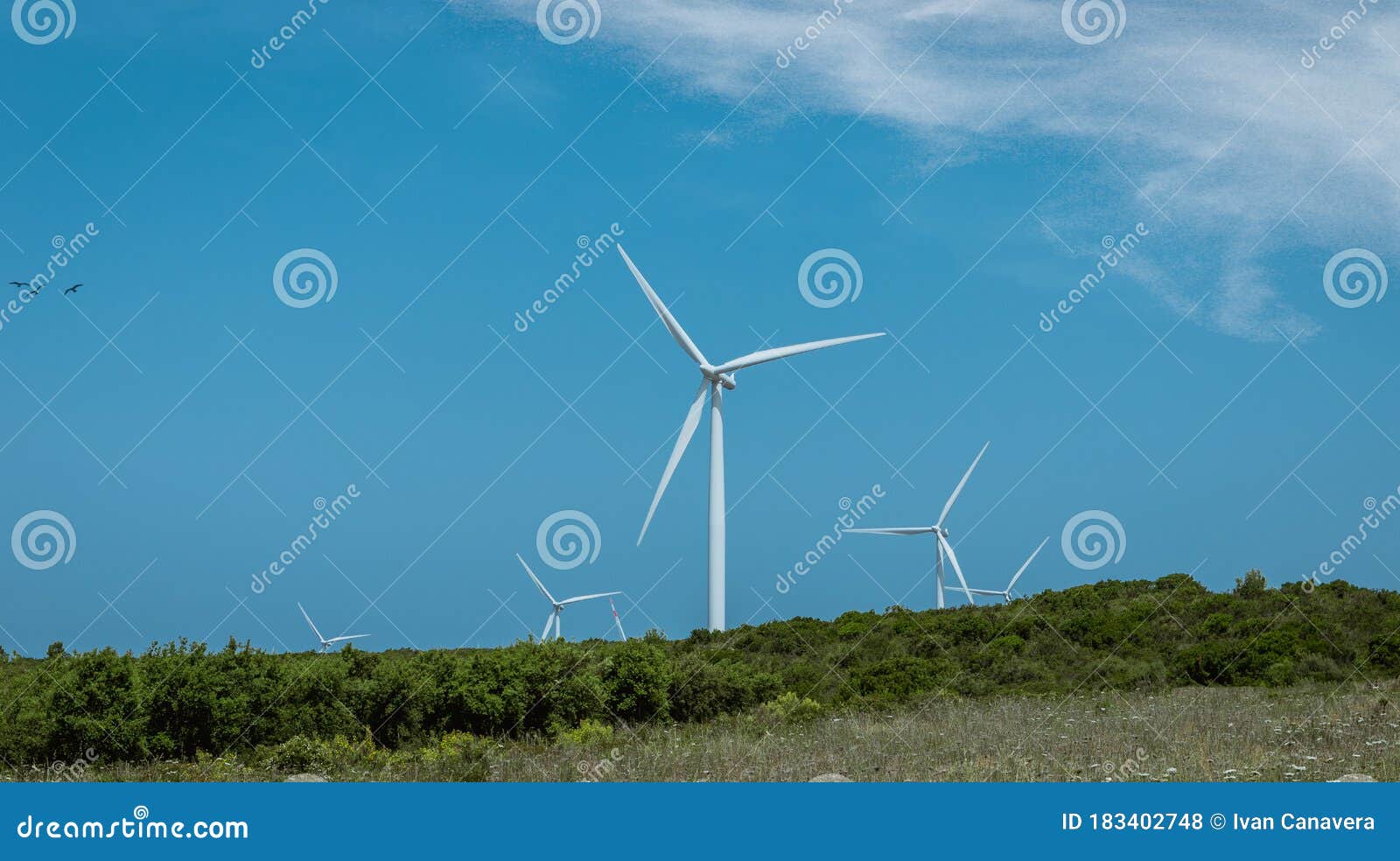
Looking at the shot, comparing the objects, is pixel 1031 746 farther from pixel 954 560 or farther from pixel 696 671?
pixel 954 560

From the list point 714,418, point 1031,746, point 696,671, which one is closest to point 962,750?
point 1031,746

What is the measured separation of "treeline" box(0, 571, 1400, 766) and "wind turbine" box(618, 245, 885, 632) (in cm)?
225

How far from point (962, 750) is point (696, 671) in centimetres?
1082

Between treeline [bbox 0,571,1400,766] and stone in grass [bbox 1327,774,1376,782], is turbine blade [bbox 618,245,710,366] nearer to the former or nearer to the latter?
treeline [bbox 0,571,1400,766]

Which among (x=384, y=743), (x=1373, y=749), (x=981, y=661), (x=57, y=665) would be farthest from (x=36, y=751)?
(x=981, y=661)

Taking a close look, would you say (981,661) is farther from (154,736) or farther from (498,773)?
(154,736)

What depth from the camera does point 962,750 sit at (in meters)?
18.7

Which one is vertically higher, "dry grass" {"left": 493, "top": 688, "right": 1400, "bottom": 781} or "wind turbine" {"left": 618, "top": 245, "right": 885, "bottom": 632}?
"wind turbine" {"left": 618, "top": 245, "right": 885, "bottom": 632}

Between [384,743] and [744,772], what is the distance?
396 inches

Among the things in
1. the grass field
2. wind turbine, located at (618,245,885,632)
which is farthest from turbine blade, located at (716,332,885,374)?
the grass field

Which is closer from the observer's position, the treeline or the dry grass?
the dry grass

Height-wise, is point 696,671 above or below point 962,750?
above

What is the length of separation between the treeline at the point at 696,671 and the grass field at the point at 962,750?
119cm

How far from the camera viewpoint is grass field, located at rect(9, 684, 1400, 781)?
655 inches
